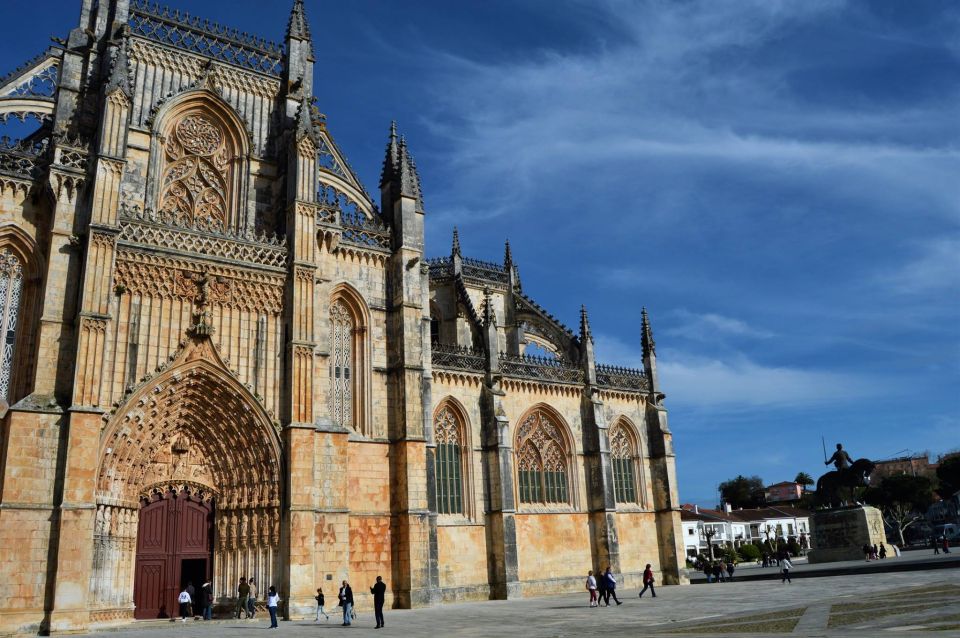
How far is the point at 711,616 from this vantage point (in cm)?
1772

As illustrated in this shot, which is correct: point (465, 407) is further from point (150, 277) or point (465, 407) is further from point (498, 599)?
point (150, 277)

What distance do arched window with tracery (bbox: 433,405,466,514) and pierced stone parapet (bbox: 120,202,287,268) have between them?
10048mm

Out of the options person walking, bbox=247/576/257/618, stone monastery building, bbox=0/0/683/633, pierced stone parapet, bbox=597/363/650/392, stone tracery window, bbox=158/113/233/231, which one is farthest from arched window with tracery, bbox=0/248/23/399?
pierced stone parapet, bbox=597/363/650/392

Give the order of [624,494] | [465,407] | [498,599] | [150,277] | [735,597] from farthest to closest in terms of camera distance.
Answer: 1. [624,494]
2. [465,407]
3. [498,599]
4. [735,597]
5. [150,277]

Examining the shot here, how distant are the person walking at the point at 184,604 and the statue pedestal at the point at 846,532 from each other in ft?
98.4

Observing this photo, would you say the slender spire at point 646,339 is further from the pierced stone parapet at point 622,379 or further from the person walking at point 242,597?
the person walking at point 242,597

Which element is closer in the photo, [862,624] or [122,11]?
[862,624]

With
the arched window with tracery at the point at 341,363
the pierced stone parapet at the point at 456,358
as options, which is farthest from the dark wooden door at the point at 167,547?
the pierced stone parapet at the point at 456,358

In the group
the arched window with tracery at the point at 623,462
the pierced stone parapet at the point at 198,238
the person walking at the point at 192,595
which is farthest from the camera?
the arched window with tracery at the point at 623,462

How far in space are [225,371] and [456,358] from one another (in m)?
11.2

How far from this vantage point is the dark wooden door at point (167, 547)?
71.4ft

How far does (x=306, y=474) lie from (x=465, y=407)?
986 cm

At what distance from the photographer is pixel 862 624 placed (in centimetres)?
1334

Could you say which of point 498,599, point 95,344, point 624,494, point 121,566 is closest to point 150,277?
point 95,344
